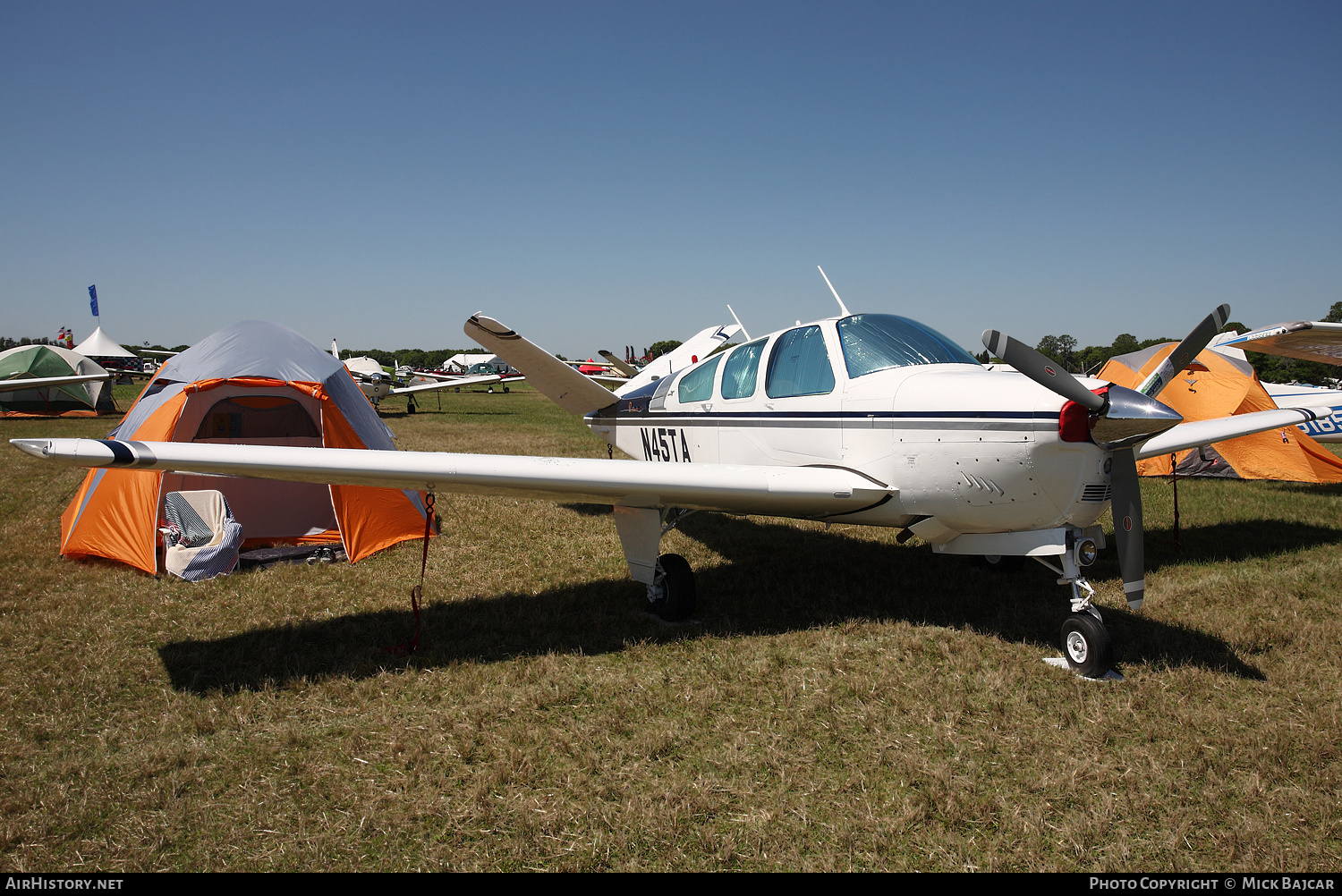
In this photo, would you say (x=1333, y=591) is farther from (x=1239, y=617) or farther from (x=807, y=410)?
(x=807, y=410)

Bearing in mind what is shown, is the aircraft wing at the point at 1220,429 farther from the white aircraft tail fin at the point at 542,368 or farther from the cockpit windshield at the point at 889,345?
the white aircraft tail fin at the point at 542,368

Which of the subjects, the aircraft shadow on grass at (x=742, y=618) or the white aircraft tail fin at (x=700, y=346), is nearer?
the aircraft shadow on grass at (x=742, y=618)

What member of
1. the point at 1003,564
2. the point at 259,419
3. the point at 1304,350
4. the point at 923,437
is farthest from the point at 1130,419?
the point at 1304,350

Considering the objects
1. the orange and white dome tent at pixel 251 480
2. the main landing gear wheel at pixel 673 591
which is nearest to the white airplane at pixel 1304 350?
the main landing gear wheel at pixel 673 591

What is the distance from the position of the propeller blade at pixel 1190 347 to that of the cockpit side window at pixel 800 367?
1967 millimetres

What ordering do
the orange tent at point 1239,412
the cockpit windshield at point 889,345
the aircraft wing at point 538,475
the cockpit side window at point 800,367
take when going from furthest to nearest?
the orange tent at point 1239,412, the cockpit side window at point 800,367, the cockpit windshield at point 889,345, the aircraft wing at point 538,475

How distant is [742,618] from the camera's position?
5.29m

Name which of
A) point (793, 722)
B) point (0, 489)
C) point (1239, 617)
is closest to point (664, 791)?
point (793, 722)

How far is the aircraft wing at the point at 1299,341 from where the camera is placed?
8962 millimetres

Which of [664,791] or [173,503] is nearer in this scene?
[664,791]

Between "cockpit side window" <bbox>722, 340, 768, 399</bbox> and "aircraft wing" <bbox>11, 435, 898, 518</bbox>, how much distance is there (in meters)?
1.23

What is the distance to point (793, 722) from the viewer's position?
3604 mm
